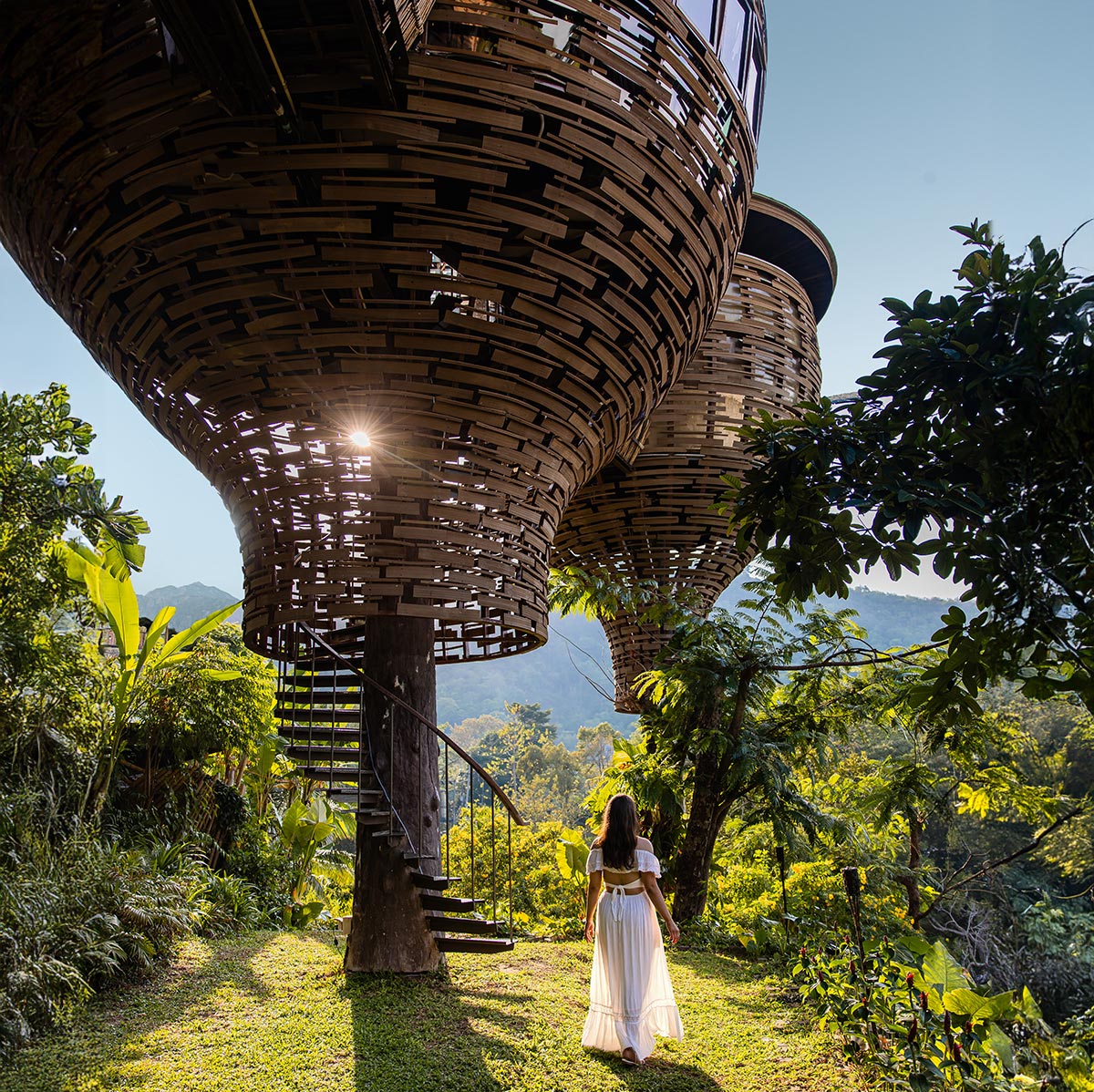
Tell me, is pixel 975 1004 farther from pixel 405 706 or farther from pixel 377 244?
pixel 377 244

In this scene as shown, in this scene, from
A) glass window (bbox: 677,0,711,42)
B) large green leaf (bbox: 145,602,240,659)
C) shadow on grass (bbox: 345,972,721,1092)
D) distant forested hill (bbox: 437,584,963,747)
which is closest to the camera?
shadow on grass (bbox: 345,972,721,1092)

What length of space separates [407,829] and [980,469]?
3968 mm

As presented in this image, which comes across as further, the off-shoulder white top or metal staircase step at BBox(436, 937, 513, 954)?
metal staircase step at BBox(436, 937, 513, 954)

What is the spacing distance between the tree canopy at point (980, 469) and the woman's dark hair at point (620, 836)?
6.40 feet

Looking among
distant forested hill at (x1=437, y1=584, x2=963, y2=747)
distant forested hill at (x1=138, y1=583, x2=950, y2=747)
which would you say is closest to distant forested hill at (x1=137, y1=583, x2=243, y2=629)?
distant forested hill at (x1=138, y1=583, x2=950, y2=747)

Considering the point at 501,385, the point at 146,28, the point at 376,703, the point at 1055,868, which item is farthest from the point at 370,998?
the point at 1055,868

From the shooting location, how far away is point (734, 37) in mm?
5293

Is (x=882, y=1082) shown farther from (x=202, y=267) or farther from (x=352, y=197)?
(x=202, y=267)

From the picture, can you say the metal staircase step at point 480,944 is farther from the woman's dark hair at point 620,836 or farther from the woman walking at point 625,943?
the woman's dark hair at point 620,836

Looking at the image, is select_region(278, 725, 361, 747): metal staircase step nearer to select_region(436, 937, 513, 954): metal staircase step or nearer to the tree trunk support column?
the tree trunk support column

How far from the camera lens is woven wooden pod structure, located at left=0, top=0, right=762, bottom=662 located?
3854 millimetres

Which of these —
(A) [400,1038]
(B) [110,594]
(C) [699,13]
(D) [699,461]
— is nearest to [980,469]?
(C) [699,13]

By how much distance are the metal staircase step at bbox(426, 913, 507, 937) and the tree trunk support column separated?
6 cm

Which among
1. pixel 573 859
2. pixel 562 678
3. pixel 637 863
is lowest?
pixel 573 859
